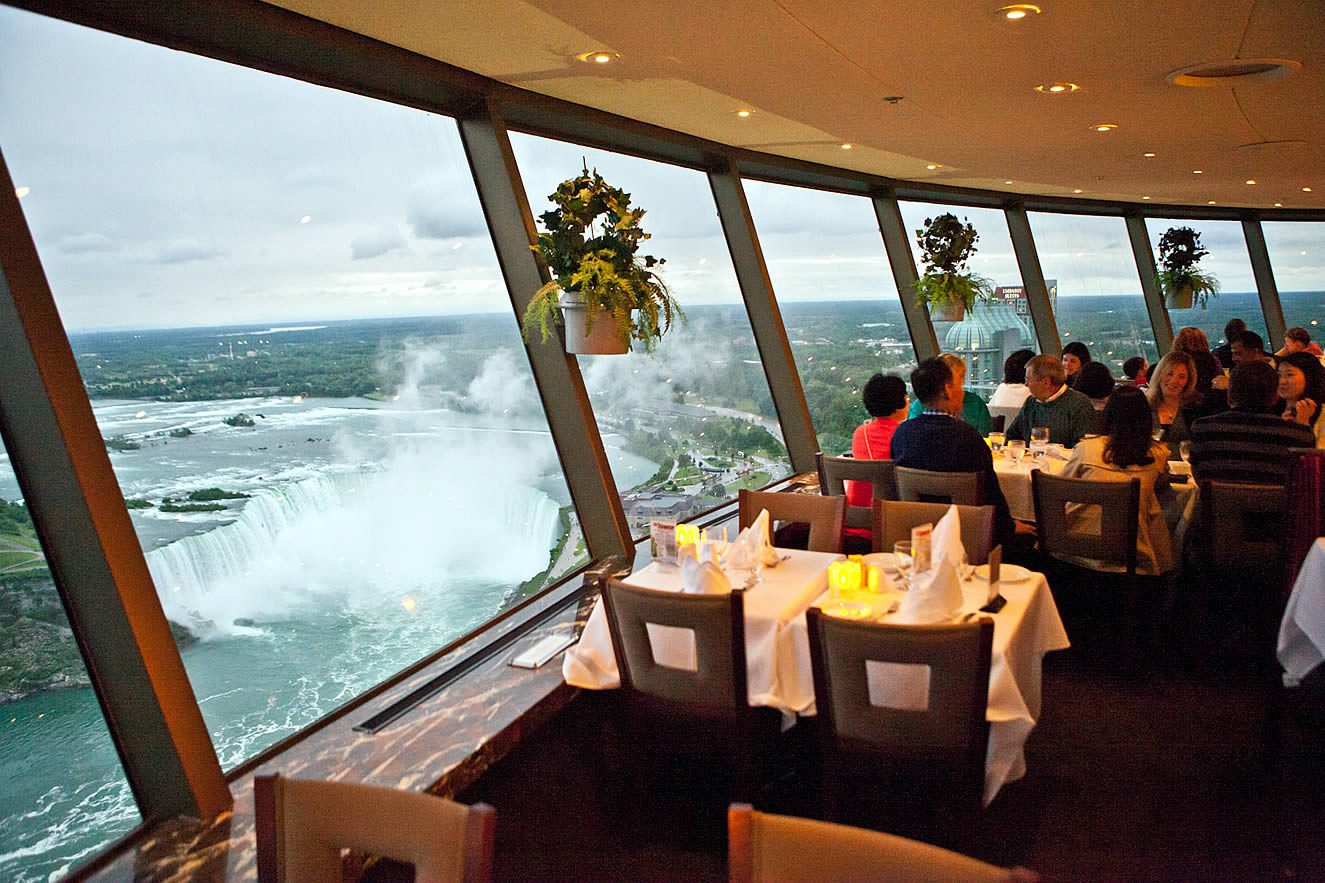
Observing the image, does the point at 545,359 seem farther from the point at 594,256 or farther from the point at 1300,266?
the point at 1300,266

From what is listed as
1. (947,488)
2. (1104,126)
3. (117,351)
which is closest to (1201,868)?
(947,488)

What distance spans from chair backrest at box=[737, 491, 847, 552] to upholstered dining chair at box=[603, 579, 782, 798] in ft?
3.76

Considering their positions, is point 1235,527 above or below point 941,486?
below

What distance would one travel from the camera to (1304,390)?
5.88m

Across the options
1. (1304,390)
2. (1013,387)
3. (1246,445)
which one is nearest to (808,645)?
(1246,445)

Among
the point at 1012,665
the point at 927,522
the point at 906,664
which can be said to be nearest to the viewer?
the point at 906,664

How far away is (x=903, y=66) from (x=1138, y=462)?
7.31 feet

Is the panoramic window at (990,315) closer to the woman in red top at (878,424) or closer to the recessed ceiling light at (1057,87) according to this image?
the woman in red top at (878,424)

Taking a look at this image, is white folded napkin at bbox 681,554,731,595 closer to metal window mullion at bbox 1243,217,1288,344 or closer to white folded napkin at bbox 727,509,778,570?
white folded napkin at bbox 727,509,778,570

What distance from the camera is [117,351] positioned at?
306 cm

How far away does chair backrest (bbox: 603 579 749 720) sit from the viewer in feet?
9.43

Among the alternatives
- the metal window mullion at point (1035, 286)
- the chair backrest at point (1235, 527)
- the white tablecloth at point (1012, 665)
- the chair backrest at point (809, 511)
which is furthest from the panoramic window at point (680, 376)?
the metal window mullion at point (1035, 286)

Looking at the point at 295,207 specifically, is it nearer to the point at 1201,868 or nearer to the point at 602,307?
the point at 602,307

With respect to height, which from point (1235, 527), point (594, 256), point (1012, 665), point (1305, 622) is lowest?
point (1305, 622)
